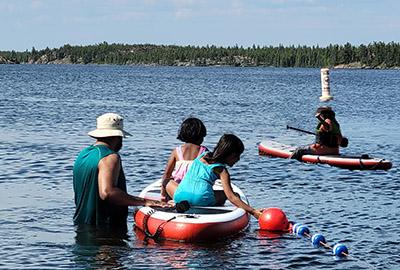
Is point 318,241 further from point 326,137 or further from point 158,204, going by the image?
point 326,137

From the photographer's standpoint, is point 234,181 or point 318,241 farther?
point 234,181

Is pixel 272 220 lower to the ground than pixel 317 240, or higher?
higher

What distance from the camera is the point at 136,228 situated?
14.7 m

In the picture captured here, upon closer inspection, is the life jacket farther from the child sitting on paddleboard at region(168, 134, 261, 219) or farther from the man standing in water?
the man standing in water

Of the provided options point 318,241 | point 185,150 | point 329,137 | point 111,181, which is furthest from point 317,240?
point 329,137

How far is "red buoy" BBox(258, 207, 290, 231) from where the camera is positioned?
1453cm

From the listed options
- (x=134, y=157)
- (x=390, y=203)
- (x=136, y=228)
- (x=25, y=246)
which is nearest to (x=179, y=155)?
(x=136, y=228)

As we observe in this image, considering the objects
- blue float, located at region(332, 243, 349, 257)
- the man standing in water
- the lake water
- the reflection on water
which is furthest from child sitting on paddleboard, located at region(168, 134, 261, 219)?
blue float, located at region(332, 243, 349, 257)

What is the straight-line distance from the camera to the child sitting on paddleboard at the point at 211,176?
13.1 metres

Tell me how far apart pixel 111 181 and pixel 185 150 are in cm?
234

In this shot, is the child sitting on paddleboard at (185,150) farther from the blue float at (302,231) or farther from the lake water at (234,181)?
the blue float at (302,231)

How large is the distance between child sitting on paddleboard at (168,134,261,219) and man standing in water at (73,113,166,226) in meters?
0.86

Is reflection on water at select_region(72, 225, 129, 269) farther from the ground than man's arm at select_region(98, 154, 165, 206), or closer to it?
closer to it

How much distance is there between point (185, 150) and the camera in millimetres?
14594
